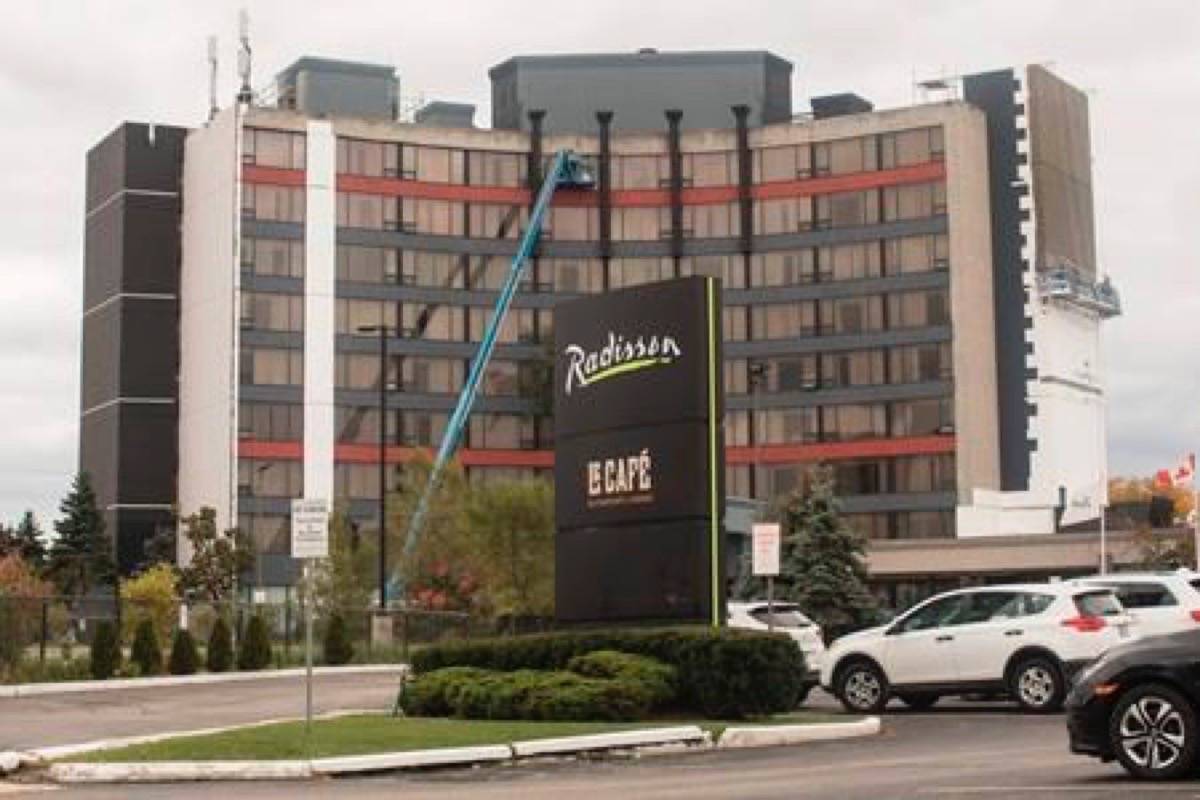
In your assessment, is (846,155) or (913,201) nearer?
(913,201)

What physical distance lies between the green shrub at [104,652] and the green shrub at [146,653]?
60cm

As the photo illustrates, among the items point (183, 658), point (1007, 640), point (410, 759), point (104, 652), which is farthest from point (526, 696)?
point (183, 658)

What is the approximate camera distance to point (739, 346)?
10550cm

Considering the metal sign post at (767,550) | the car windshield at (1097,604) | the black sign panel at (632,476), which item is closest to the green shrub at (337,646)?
the black sign panel at (632,476)

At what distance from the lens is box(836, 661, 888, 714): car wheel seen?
85.6 feet

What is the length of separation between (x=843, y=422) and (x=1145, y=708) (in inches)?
3500

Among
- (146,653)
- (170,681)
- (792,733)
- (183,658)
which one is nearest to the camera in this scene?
(792,733)

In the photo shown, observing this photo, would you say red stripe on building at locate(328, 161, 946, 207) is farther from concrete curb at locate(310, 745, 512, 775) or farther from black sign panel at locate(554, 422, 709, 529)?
concrete curb at locate(310, 745, 512, 775)

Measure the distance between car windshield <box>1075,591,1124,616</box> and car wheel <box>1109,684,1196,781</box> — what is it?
10.6 metres

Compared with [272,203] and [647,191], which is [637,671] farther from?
[647,191]

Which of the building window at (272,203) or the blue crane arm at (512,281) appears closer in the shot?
the blue crane arm at (512,281)

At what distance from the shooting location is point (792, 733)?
71.9 ft

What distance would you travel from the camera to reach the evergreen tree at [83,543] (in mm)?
93125

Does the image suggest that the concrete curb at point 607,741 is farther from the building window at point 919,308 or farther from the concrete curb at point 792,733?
the building window at point 919,308
